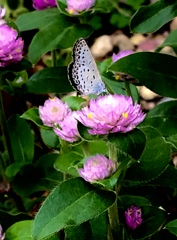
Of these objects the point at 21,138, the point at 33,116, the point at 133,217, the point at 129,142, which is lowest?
the point at 21,138

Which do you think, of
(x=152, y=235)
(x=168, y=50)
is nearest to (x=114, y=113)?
(x=152, y=235)

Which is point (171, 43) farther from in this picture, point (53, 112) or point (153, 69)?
point (53, 112)

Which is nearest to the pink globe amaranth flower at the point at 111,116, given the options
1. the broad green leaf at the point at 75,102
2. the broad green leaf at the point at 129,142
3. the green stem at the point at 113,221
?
the broad green leaf at the point at 129,142

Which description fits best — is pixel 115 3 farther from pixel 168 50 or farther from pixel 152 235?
pixel 152 235

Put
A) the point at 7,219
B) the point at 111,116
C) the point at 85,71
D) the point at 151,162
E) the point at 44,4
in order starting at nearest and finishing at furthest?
the point at 111,116, the point at 151,162, the point at 85,71, the point at 7,219, the point at 44,4

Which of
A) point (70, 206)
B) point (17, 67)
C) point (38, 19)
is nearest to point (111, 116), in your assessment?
point (70, 206)

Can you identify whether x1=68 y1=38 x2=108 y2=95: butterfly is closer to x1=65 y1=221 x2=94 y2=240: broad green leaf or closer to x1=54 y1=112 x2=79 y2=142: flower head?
x1=54 y1=112 x2=79 y2=142: flower head
